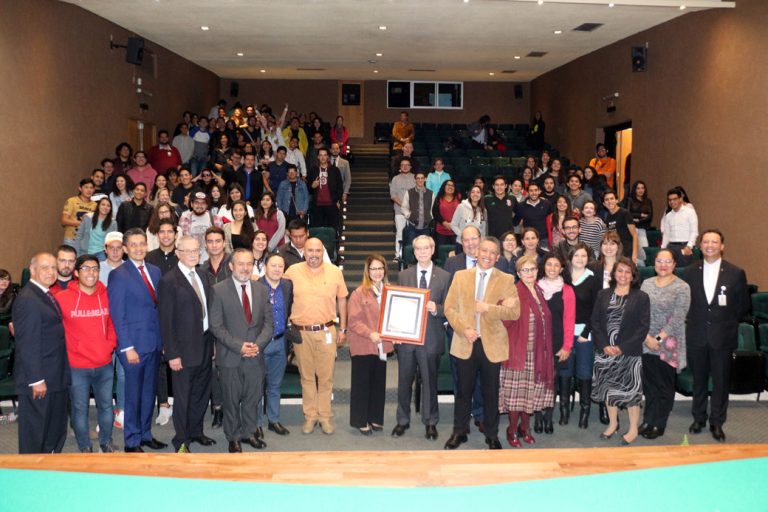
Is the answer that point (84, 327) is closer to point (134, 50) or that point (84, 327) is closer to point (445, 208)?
point (445, 208)

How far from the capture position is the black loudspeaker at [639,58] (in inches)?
480

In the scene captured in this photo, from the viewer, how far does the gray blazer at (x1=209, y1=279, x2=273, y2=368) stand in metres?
5.51

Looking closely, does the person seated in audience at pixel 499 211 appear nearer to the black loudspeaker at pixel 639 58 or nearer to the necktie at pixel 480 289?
the necktie at pixel 480 289

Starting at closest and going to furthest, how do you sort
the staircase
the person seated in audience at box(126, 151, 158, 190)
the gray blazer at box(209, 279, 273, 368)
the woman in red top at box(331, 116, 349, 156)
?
the gray blazer at box(209, 279, 273, 368) < the person seated in audience at box(126, 151, 158, 190) < the staircase < the woman in red top at box(331, 116, 349, 156)

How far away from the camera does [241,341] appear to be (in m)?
5.53

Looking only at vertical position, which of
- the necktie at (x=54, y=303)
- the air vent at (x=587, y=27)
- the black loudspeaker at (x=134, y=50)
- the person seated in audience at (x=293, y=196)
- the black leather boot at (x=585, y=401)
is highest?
the air vent at (x=587, y=27)

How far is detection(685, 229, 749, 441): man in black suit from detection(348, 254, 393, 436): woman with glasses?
96.6 inches

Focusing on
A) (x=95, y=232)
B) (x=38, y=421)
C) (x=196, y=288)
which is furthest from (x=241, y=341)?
(x=95, y=232)

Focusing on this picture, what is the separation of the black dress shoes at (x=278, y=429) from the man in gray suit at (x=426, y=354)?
86 centimetres

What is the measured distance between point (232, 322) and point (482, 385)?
192cm

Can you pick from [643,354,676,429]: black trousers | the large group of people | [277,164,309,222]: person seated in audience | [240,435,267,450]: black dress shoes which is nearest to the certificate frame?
the large group of people

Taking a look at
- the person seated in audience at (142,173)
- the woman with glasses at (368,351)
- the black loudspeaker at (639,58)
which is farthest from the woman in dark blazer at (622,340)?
the black loudspeaker at (639,58)

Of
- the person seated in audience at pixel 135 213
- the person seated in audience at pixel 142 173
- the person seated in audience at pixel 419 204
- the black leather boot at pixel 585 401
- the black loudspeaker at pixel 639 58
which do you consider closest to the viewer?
the black leather boot at pixel 585 401

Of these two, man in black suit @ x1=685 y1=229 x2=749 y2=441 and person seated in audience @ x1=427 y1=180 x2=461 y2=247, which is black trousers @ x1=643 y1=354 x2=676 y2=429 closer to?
man in black suit @ x1=685 y1=229 x2=749 y2=441
